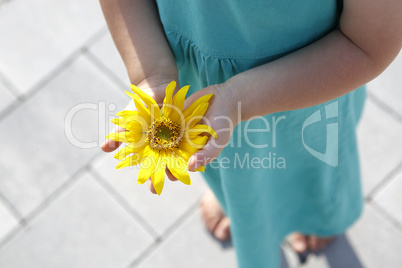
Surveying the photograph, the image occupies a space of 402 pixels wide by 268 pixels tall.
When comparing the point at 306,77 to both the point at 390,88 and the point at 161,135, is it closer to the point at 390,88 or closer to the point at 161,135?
the point at 161,135

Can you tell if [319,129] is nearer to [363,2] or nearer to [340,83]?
[340,83]

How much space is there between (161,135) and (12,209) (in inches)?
45.8

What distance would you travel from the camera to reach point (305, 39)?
32.8 inches

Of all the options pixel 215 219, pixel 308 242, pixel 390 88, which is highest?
pixel 215 219

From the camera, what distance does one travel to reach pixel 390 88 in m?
1.86

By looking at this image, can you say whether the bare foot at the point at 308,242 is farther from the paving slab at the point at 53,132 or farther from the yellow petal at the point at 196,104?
the yellow petal at the point at 196,104

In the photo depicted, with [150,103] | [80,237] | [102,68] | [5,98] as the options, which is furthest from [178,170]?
[5,98]

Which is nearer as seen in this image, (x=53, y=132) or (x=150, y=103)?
(x=150, y=103)

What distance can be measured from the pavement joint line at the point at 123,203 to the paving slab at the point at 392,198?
0.87m

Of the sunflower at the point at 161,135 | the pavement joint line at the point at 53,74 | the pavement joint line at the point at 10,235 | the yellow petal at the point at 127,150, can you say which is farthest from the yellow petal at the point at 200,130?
the pavement joint line at the point at 53,74

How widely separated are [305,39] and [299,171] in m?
0.51

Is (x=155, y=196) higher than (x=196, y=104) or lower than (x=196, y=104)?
lower

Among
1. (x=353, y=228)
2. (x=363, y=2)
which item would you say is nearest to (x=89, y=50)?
(x=353, y=228)

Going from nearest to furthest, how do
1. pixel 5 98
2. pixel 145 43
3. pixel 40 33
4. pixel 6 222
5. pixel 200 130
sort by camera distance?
pixel 200 130, pixel 145 43, pixel 6 222, pixel 5 98, pixel 40 33
